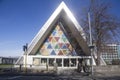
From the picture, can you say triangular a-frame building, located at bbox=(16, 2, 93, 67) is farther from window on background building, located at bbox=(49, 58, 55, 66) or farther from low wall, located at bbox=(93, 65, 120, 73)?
low wall, located at bbox=(93, 65, 120, 73)

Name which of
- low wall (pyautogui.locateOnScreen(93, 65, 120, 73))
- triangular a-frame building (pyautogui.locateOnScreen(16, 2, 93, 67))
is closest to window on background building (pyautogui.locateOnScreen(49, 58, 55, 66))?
triangular a-frame building (pyautogui.locateOnScreen(16, 2, 93, 67))

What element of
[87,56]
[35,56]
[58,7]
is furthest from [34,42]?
[87,56]

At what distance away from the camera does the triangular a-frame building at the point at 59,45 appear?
40938 millimetres

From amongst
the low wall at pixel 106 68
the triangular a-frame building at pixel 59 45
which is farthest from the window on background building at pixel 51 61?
the low wall at pixel 106 68

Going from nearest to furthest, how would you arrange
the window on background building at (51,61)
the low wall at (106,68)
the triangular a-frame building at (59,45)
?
the low wall at (106,68) → the triangular a-frame building at (59,45) → the window on background building at (51,61)

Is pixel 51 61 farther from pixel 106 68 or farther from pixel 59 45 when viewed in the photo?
pixel 106 68

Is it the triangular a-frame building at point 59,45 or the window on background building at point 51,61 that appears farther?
the window on background building at point 51,61

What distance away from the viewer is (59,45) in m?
42.3

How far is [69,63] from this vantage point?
42.3 meters

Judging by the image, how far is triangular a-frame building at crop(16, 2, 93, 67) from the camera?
40.9 meters

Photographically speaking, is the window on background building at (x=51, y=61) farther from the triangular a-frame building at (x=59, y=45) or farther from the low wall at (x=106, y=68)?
the low wall at (x=106, y=68)

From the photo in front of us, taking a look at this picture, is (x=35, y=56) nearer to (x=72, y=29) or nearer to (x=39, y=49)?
(x=39, y=49)

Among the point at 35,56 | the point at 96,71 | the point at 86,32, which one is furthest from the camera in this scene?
the point at 35,56

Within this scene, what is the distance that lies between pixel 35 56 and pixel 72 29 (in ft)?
22.3
